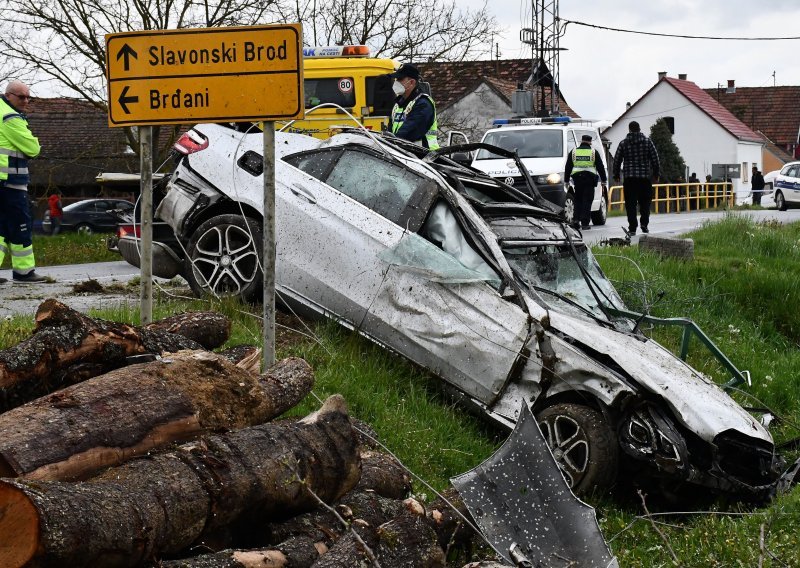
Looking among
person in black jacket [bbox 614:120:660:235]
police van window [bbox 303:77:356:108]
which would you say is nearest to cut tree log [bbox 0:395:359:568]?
person in black jacket [bbox 614:120:660:235]

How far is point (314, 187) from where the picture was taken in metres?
8.04

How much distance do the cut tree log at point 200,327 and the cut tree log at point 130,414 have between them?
0.87m

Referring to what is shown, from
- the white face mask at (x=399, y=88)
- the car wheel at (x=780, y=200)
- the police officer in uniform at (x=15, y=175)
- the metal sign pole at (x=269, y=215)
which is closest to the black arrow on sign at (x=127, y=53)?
the metal sign pole at (x=269, y=215)

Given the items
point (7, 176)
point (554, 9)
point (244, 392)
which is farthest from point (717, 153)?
point (244, 392)

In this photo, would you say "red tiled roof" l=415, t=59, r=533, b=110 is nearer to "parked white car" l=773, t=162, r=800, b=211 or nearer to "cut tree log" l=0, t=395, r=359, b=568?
"parked white car" l=773, t=162, r=800, b=211

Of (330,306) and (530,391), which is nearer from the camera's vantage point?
(530,391)

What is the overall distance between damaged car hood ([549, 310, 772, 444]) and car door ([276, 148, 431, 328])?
1379mm

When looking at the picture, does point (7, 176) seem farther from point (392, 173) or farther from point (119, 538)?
point (119, 538)

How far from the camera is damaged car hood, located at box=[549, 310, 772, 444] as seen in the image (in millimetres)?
6367

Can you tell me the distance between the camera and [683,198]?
119 ft

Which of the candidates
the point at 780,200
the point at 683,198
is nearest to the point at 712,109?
the point at 683,198

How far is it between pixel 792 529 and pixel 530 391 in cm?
181

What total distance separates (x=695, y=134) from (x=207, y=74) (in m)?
62.4

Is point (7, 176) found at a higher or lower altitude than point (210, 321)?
higher
